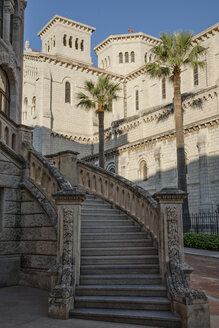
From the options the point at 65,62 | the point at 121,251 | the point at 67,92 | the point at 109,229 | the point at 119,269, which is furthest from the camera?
the point at 67,92

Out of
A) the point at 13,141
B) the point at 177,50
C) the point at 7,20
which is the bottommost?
the point at 13,141

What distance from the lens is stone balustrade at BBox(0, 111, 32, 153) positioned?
10.3m

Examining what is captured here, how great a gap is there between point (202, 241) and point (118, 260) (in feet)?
38.6

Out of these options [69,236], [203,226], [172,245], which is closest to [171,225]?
[172,245]

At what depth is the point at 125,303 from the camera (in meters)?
6.70

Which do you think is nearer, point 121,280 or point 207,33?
point 121,280

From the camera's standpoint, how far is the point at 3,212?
9.63 metres

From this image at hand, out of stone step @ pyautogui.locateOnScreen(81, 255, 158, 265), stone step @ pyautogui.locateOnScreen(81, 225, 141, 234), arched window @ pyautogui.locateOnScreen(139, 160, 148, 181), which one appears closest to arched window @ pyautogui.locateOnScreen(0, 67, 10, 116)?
stone step @ pyautogui.locateOnScreen(81, 225, 141, 234)

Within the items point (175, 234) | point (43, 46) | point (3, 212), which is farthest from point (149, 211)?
point (43, 46)

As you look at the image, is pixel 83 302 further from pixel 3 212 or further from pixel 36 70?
pixel 36 70

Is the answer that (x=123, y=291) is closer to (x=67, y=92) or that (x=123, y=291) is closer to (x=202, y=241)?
(x=202, y=241)

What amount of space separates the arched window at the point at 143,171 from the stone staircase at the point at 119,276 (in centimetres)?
2533

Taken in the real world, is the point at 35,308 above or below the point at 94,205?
below

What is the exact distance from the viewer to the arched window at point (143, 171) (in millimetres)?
35688
